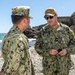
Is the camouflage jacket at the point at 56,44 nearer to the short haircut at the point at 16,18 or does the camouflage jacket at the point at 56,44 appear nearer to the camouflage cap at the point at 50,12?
the camouflage cap at the point at 50,12

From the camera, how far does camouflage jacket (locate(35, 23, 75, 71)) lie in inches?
248

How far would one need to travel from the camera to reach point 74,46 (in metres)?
6.33

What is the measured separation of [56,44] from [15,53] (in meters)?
2.29

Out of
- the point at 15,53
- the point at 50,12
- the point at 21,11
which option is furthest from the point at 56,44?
the point at 15,53

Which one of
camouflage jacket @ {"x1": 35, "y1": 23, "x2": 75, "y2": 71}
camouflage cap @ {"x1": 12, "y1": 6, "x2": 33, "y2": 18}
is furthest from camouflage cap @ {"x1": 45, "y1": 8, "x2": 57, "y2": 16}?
camouflage cap @ {"x1": 12, "y1": 6, "x2": 33, "y2": 18}

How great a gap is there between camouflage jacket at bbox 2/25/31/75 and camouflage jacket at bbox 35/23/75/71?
2.00 m

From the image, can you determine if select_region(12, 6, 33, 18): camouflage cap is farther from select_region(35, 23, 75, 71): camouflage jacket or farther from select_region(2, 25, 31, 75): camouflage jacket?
select_region(35, 23, 75, 71): camouflage jacket

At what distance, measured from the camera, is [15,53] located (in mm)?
4145

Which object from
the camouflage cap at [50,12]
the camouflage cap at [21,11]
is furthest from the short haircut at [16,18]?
the camouflage cap at [50,12]

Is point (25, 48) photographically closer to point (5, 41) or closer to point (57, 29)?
point (5, 41)

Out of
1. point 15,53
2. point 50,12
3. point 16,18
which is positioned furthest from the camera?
point 50,12

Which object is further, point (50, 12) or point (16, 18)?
point (50, 12)

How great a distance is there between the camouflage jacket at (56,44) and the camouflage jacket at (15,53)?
2.00 meters

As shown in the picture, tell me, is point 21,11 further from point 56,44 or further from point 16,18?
point 56,44
